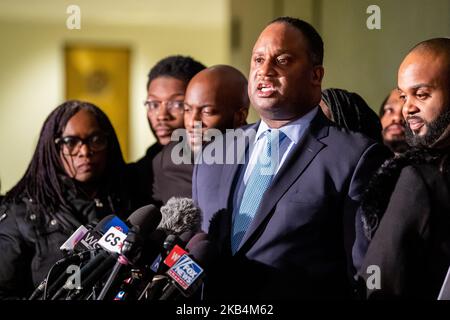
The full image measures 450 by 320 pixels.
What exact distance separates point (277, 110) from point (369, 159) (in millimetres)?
251

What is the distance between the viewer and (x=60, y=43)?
27.5ft

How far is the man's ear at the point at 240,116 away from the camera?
7.80ft

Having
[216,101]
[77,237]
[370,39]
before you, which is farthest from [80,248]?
[370,39]

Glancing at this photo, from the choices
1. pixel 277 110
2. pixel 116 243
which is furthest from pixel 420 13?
pixel 116 243

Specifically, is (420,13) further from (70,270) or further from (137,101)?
(137,101)

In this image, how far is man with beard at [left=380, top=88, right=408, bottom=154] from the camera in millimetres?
2713

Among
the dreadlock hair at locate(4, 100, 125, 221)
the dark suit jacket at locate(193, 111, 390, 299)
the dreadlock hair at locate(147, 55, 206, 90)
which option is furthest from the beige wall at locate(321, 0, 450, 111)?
the dark suit jacket at locate(193, 111, 390, 299)

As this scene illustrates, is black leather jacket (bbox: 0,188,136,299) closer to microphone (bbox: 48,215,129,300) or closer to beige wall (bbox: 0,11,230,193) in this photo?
microphone (bbox: 48,215,129,300)

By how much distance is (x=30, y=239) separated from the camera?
86.8 inches

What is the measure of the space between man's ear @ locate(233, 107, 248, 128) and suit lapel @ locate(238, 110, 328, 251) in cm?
62

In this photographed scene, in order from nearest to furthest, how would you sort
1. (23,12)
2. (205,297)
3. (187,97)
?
(205,297), (187,97), (23,12)

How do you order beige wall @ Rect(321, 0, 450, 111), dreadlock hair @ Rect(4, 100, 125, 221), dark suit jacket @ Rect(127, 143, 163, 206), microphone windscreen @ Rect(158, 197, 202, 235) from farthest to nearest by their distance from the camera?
→ beige wall @ Rect(321, 0, 450, 111)
dark suit jacket @ Rect(127, 143, 163, 206)
dreadlock hair @ Rect(4, 100, 125, 221)
microphone windscreen @ Rect(158, 197, 202, 235)

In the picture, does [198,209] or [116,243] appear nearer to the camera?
[116,243]

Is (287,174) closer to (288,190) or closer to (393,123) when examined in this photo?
(288,190)
